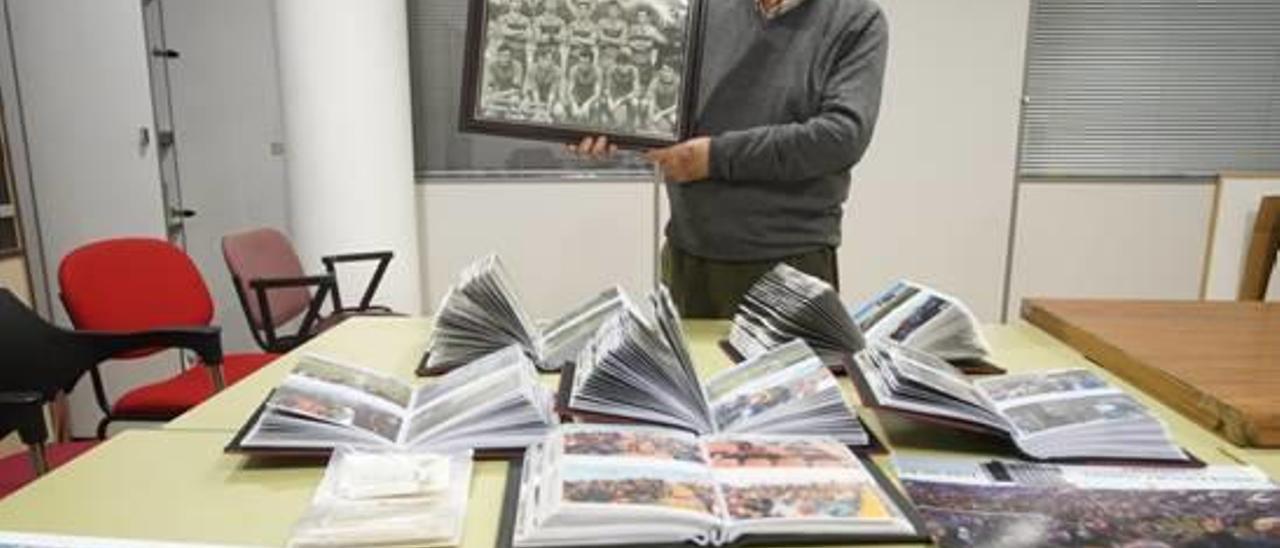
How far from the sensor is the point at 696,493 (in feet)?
2.72

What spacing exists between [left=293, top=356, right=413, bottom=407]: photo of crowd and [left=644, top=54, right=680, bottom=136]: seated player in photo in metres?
0.73

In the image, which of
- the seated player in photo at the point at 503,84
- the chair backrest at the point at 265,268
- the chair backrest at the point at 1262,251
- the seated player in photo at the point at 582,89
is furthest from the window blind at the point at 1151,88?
the chair backrest at the point at 265,268

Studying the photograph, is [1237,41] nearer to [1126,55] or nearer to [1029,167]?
[1126,55]

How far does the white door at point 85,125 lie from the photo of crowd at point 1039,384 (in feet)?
9.14

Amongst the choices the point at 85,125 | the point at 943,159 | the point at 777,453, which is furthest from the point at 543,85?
the point at 943,159

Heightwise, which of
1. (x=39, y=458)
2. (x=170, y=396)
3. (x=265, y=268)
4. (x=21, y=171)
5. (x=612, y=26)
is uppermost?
(x=612, y=26)

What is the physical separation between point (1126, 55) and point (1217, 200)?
29.9 inches

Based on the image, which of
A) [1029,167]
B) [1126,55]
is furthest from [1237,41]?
[1029,167]

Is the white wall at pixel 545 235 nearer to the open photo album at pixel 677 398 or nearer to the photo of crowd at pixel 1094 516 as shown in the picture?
the open photo album at pixel 677 398

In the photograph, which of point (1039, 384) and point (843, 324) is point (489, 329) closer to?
point (843, 324)

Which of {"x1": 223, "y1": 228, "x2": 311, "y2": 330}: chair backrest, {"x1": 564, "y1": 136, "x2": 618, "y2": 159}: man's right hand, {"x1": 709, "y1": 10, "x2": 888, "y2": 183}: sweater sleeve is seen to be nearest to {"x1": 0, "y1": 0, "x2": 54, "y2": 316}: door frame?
{"x1": 223, "y1": 228, "x2": 311, "y2": 330}: chair backrest

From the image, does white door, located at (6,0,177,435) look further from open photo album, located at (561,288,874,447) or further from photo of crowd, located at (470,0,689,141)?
open photo album, located at (561,288,874,447)

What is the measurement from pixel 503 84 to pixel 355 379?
0.70 metres

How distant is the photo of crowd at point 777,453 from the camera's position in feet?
3.00
